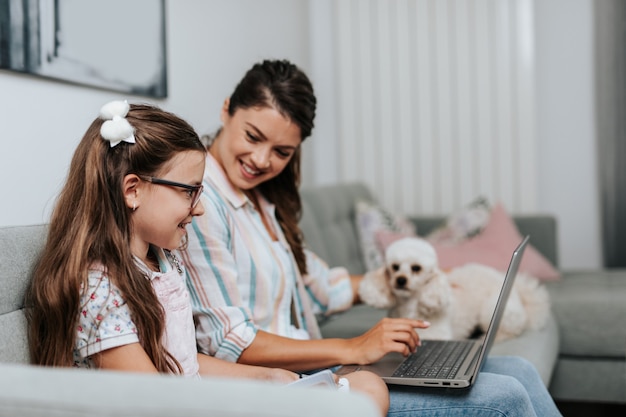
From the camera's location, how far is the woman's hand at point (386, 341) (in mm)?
1338

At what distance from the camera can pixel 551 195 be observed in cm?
389

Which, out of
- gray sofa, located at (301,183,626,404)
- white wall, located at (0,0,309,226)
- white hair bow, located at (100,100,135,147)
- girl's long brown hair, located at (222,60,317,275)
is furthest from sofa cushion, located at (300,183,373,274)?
white hair bow, located at (100,100,135,147)

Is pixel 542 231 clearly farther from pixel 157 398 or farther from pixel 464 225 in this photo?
pixel 157 398

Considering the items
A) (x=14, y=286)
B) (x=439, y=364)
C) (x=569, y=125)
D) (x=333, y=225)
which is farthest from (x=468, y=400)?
(x=569, y=125)

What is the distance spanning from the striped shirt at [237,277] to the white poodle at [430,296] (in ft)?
0.67

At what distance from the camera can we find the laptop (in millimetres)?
1239

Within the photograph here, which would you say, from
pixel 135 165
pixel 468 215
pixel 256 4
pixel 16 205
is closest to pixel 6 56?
pixel 16 205

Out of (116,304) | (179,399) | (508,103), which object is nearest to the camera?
(179,399)

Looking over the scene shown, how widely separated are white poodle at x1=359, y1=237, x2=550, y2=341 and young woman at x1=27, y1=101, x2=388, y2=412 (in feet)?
2.07

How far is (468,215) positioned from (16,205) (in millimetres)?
2158

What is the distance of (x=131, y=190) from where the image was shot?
115cm

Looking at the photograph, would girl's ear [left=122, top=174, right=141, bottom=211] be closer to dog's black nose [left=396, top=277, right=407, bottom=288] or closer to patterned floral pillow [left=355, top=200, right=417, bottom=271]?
dog's black nose [left=396, top=277, right=407, bottom=288]

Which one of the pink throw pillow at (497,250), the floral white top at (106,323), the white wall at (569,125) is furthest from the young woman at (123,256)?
the white wall at (569,125)

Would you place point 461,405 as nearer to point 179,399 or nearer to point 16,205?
point 179,399
